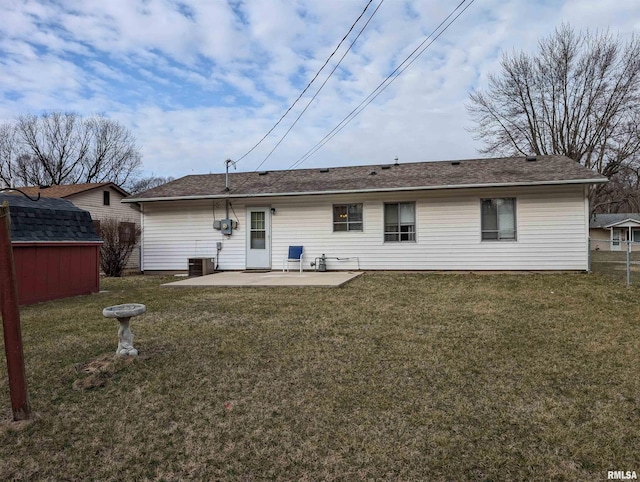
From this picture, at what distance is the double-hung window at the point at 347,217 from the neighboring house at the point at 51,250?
6268mm

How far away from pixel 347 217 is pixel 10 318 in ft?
31.4

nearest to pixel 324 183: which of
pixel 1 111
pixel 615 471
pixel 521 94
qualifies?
pixel 615 471

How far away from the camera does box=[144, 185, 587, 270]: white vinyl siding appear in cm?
1030

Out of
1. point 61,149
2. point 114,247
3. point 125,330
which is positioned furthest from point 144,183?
point 125,330

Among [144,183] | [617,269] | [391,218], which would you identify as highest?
[144,183]

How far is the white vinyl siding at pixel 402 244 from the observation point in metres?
10.3

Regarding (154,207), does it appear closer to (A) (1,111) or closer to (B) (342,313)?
(B) (342,313)

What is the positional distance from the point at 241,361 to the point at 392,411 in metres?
1.65

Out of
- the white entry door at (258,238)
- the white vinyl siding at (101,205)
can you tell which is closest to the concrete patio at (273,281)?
the white entry door at (258,238)

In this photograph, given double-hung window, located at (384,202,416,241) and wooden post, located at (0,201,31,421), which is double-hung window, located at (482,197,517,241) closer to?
double-hung window, located at (384,202,416,241)

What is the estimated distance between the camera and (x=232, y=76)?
459 inches

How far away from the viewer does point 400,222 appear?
1134 centimetres

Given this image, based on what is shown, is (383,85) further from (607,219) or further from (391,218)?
(607,219)

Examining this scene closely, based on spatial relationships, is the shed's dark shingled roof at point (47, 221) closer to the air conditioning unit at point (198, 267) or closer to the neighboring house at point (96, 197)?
the air conditioning unit at point (198, 267)
